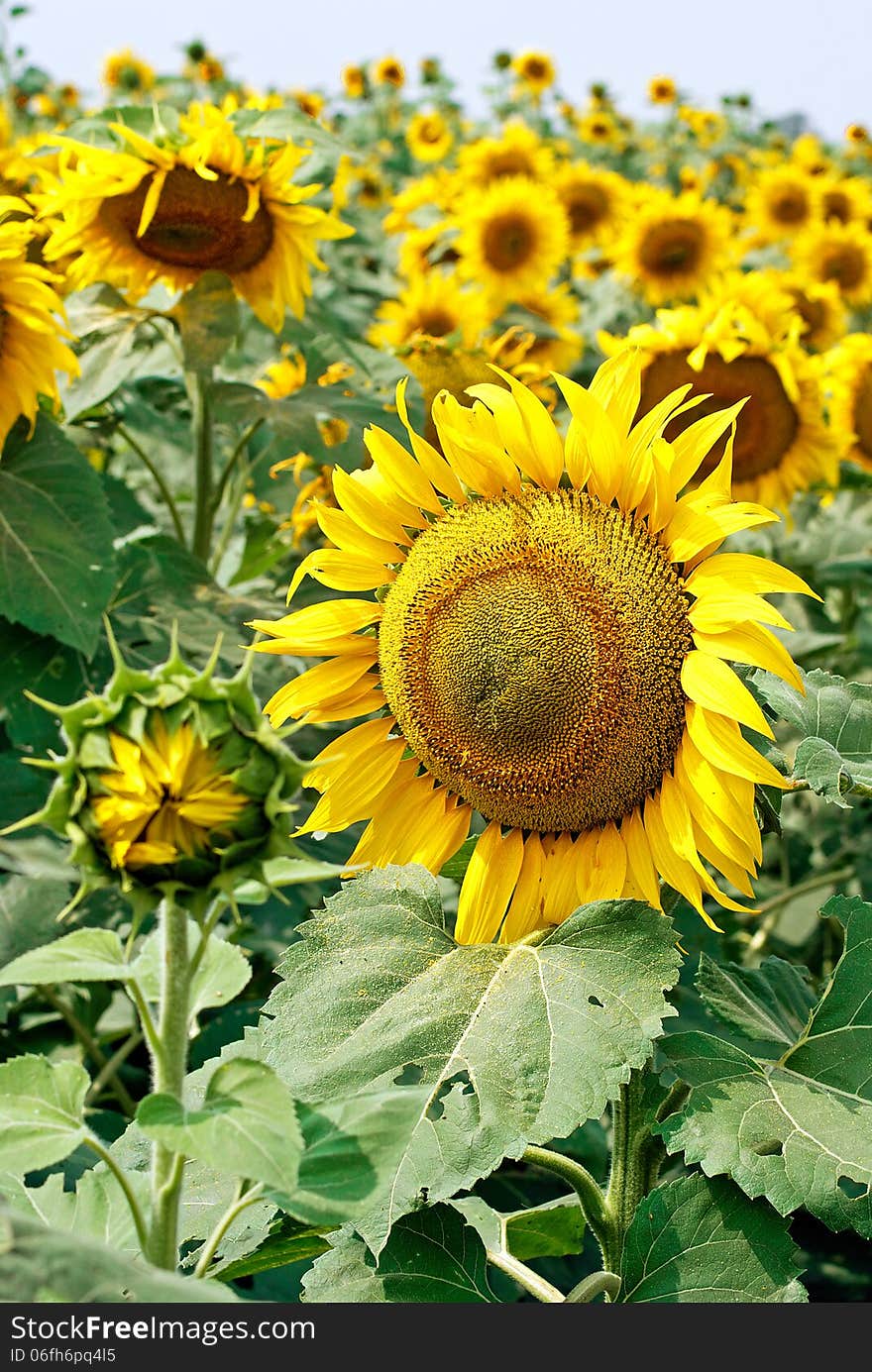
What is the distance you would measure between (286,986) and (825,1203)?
0.53 metres

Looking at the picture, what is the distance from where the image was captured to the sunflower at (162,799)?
36.1 inches

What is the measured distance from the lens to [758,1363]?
1069mm

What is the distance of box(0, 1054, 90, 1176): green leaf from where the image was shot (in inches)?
39.1

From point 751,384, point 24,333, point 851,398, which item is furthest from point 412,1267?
point 851,398

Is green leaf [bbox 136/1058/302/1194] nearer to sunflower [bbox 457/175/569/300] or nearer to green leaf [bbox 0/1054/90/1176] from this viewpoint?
green leaf [bbox 0/1054/90/1176]

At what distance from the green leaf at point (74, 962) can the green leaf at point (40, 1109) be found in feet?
0.26

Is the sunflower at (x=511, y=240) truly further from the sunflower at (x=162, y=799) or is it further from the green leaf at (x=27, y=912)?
the sunflower at (x=162, y=799)

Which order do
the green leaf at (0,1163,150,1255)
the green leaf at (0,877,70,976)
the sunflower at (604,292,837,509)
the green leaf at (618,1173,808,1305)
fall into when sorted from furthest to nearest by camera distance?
1. the sunflower at (604,292,837,509)
2. the green leaf at (0,877,70,976)
3. the green leaf at (618,1173,808,1305)
4. the green leaf at (0,1163,150,1255)

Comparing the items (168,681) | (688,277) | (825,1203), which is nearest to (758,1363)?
(825,1203)

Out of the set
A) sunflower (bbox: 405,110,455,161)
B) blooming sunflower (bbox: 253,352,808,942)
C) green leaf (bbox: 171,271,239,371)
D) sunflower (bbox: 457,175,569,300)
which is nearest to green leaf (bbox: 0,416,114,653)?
green leaf (bbox: 171,271,239,371)

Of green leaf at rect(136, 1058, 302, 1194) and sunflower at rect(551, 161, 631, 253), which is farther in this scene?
sunflower at rect(551, 161, 631, 253)

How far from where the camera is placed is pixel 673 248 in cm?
534

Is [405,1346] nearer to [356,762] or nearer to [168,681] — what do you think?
[168,681]

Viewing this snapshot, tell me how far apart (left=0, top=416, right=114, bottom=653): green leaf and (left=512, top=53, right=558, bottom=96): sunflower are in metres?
7.47
